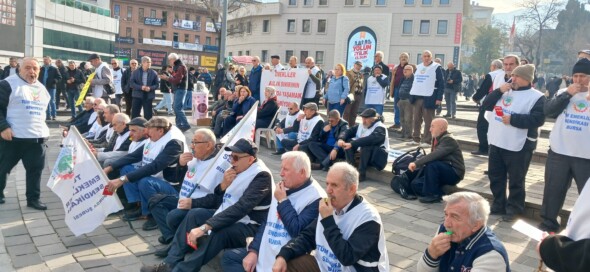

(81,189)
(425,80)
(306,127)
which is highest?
(425,80)

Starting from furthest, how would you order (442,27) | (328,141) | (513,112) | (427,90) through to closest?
(442,27) → (427,90) → (328,141) → (513,112)

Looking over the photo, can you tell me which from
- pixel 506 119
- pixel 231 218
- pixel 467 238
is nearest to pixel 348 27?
pixel 506 119

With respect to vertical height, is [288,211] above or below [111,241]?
above

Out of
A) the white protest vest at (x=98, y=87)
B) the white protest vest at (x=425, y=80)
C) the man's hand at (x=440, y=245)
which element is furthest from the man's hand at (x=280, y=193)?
the white protest vest at (x=98, y=87)

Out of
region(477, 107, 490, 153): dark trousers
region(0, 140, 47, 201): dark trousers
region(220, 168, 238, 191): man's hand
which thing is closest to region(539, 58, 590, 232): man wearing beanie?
region(220, 168, 238, 191): man's hand

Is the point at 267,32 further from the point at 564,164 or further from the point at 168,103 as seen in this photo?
the point at 564,164

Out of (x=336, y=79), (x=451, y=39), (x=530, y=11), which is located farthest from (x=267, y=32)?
(x=336, y=79)

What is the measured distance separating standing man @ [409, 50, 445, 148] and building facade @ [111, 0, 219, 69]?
70350 millimetres

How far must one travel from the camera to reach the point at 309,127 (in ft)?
29.7

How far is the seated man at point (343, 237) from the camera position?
10.3 feet

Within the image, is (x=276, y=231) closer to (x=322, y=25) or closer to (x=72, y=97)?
(x=72, y=97)

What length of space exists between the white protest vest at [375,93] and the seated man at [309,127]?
3035mm

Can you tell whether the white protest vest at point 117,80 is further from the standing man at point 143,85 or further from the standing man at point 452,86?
the standing man at point 452,86

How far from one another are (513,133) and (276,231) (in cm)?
340
